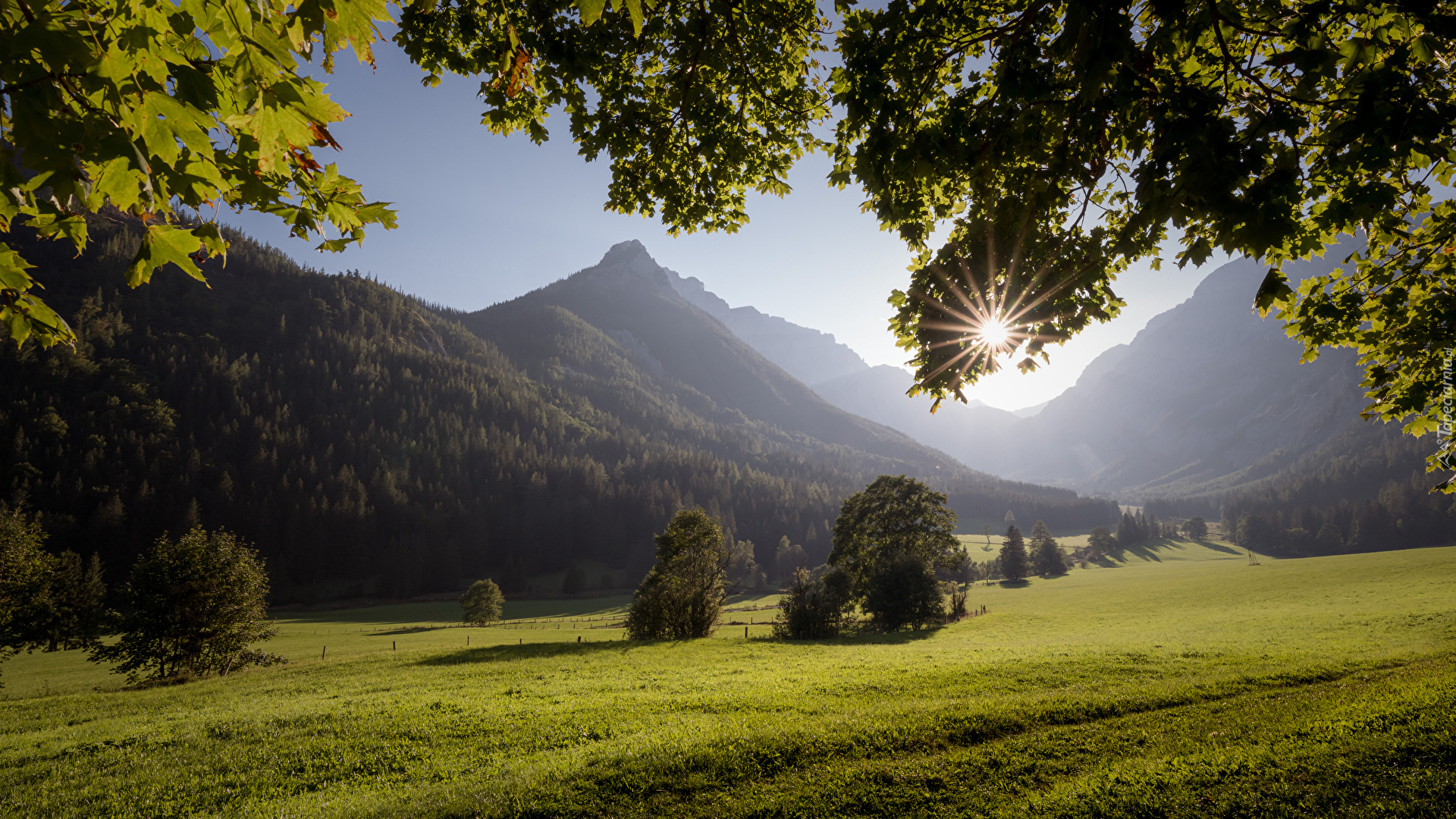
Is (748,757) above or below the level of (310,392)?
below

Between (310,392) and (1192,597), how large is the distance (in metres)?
191

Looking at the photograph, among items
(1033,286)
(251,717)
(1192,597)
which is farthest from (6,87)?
(1192,597)

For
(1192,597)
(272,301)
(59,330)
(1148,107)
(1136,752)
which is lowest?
(1192,597)

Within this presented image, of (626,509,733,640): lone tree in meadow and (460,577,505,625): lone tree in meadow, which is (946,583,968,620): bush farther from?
(460,577,505,625): lone tree in meadow

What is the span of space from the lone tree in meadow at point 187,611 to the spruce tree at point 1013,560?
3455 inches

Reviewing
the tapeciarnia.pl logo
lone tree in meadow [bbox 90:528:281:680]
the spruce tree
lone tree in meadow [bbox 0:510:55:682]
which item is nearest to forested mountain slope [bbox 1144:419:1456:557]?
the spruce tree

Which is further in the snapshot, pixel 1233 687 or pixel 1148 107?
pixel 1233 687

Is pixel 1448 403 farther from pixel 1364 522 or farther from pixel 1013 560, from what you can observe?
pixel 1364 522

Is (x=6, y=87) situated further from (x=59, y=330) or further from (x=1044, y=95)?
(x=1044, y=95)

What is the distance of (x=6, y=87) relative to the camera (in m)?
2.08

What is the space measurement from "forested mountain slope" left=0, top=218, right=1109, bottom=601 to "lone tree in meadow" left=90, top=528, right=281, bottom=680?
58093 mm

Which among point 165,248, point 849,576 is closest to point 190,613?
point 165,248

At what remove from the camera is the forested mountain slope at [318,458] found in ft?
289

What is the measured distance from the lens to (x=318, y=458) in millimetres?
114500
